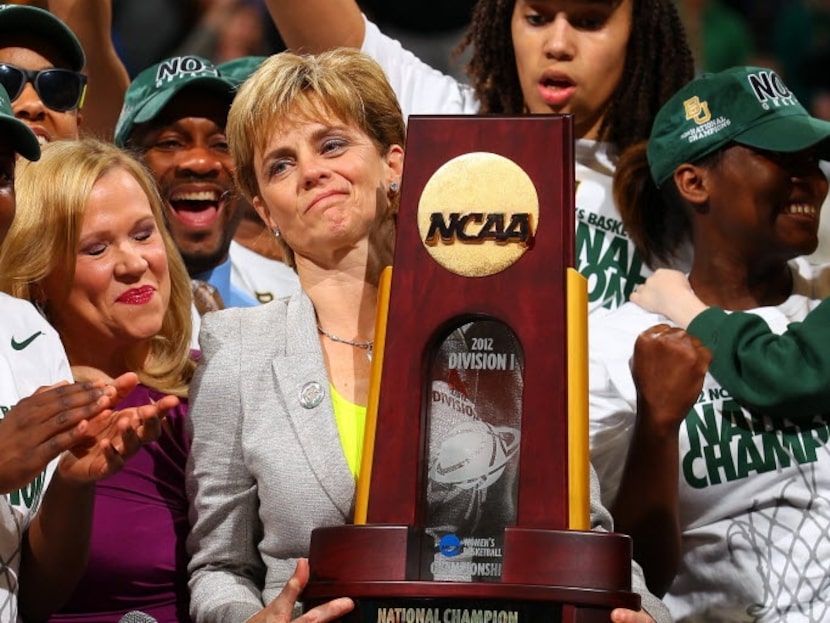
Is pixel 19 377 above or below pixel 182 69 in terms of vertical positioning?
below

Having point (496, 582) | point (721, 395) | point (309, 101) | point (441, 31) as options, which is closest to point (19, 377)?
point (309, 101)

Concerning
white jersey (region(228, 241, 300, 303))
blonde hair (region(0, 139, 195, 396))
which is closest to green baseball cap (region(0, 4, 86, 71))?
blonde hair (region(0, 139, 195, 396))

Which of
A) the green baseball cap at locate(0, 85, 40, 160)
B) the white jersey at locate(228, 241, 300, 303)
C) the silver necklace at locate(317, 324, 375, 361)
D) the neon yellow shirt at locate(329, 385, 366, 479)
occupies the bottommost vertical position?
the neon yellow shirt at locate(329, 385, 366, 479)

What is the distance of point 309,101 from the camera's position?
7.95 ft

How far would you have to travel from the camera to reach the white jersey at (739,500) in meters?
2.65

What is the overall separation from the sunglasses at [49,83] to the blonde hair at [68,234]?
0.35 m

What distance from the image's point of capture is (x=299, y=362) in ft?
7.63

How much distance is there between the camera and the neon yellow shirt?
226 cm

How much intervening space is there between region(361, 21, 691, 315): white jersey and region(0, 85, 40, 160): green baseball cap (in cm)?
121

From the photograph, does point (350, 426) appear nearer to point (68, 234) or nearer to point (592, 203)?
point (68, 234)

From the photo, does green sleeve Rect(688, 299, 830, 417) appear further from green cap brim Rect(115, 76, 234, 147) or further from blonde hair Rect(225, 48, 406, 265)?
green cap brim Rect(115, 76, 234, 147)

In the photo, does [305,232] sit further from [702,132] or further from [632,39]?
[632,39]

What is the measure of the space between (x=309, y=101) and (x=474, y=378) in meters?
0.63

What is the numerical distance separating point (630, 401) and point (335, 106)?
809 mm
